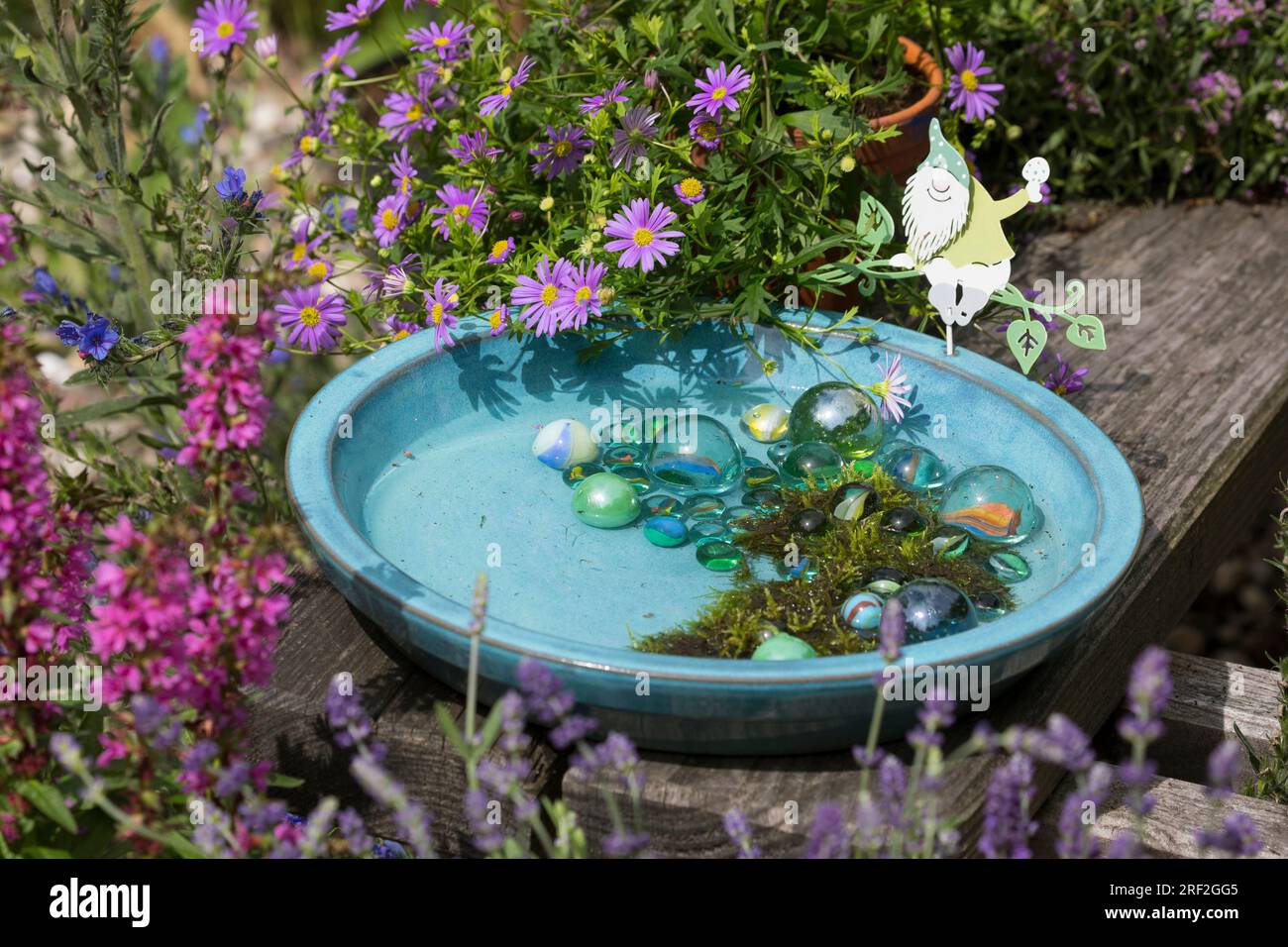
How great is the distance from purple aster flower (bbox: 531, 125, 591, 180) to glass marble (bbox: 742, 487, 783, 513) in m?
0.65

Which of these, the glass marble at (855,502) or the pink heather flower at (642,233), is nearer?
the glass marble at (855,502)

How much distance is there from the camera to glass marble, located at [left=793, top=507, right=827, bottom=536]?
1932 mm

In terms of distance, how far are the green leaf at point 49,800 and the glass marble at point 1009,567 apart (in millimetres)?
1153

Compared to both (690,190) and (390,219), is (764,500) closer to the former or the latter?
(690,190)

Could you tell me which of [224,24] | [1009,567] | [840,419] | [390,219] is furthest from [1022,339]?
[224,24]

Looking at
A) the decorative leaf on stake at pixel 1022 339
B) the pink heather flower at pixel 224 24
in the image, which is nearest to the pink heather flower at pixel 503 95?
the pink heather flower at pixel 224 24

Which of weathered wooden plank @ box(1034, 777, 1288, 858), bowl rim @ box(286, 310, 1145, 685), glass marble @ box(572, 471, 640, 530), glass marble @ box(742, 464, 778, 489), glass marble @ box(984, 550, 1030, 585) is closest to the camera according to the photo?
bowl rim @ box(286, 310, 1145, 685)

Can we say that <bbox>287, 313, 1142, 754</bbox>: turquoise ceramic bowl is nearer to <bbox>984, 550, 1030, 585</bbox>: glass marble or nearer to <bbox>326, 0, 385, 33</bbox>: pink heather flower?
<bbox>984, 550, 1030, 585</bbox>: glass marble

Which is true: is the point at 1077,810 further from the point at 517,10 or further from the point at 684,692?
the point at 517,10

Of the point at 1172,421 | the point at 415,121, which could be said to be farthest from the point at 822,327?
the point at 415,121

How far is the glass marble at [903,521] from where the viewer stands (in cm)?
193

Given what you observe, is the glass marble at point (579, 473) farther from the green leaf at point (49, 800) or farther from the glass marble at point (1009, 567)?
the green leaf at point (49, 800)

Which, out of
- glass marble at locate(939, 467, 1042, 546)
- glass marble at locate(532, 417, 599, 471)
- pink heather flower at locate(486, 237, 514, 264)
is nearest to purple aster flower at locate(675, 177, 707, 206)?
pink heather flower at locate(486, 237, 514, 264)

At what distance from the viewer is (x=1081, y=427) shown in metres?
1.95
